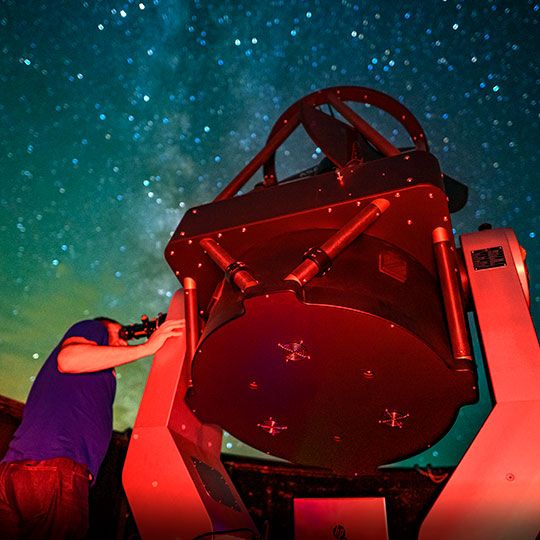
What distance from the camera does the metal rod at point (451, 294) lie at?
1.40 m

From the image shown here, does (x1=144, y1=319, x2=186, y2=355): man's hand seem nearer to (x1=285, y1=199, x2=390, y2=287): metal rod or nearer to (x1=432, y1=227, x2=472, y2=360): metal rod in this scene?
(x1=285, y1=199, x2=390, y2=287): metal rod

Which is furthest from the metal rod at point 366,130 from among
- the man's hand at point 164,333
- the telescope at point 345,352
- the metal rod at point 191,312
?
the man's hand at point 164,333

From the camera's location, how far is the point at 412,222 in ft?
5.17

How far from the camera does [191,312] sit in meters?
1.88

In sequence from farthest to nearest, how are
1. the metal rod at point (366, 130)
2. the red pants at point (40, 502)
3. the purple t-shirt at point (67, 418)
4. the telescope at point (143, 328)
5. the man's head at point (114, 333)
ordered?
the man's head at point (114, 333)
the telescope at point (143, 328)
the metal rod at point (366, 130)
the purple t-shirt at point (67, 418)
the red pants at point (40, 502)

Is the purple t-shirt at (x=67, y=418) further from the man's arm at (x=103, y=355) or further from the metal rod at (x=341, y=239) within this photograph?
the metal rod at (x=341, y=239)

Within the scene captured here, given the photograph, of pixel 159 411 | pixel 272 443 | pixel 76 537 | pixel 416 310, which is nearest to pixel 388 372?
pixel 416 310

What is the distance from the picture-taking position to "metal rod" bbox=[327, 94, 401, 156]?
75.5 inches

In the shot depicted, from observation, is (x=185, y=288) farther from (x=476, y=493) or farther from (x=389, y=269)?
(x=476, y=493)

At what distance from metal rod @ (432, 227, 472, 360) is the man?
104cm

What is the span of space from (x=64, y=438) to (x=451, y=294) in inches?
56.4

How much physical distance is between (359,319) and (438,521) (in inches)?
24.3

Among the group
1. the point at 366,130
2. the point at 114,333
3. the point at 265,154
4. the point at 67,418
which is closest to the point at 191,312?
the point at 67,418

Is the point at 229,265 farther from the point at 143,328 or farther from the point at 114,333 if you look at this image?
the point at 114,333
